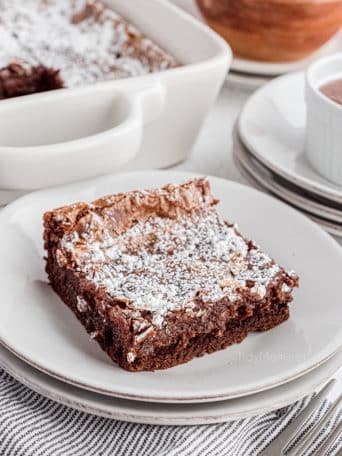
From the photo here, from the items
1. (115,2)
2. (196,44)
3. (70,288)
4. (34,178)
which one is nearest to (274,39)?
(196,44)

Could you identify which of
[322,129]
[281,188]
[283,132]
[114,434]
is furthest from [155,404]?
[283,132]

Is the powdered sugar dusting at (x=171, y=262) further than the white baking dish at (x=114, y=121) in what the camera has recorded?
No

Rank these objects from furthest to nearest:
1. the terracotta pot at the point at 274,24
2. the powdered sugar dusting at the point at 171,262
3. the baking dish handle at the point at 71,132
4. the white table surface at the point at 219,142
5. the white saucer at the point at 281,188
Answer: the terracotta pot at the point at 274,24
the white table surface at the point at 219,142
the white saucer at the point at 281,188
the baking dish handle at the point at 71,132
the powdered sugar dusting at the point at 171,262

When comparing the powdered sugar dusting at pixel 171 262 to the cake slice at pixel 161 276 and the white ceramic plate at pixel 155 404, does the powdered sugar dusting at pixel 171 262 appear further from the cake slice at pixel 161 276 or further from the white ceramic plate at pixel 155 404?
the white ceramic plate at pixel 155 404

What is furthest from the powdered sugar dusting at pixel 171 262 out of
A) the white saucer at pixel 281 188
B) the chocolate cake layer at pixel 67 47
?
the chocolate cake layer at pixel 67 47

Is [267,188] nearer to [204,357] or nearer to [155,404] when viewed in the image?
[204,357]
